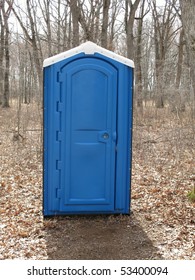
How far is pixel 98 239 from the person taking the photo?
3.95 m

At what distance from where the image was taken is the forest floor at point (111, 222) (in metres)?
3.65

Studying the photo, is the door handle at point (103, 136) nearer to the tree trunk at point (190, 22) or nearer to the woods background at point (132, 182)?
the woods background at point (132, 182)

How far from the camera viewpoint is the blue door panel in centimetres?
421

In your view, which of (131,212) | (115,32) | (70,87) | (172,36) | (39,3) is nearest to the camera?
(70,87)

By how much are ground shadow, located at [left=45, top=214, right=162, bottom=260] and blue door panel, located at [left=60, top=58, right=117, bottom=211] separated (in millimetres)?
211

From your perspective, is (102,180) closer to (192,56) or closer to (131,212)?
(131,212)

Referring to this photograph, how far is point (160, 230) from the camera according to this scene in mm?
4223

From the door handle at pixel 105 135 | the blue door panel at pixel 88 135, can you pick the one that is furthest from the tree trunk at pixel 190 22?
the door handle at pixel 105 135

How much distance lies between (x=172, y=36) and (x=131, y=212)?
927 inches

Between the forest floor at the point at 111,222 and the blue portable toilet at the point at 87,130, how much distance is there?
29 centimetres

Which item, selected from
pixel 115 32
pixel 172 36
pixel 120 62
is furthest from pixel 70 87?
pixel 172 36

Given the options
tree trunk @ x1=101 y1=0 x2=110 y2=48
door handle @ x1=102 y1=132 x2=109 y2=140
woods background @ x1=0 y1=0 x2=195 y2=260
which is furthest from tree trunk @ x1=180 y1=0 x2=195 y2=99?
tree trunk @ x1=101 y1=0 x2=110 y2=48

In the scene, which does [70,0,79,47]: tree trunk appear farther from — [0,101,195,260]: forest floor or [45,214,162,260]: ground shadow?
[45,214,162,260]: ground shadow

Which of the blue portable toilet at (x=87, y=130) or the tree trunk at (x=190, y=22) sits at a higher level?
the tree trunk at (x=190, y=22)
